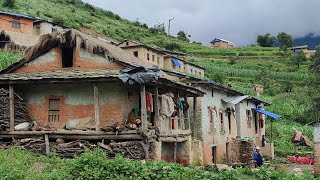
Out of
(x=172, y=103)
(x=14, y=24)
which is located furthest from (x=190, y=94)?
(x=14, y=24)

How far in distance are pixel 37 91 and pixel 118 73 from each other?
4.41m

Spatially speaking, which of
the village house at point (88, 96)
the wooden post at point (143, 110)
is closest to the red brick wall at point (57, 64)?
the village house at point (88, 96)

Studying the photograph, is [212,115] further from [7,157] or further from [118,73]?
[7,157]

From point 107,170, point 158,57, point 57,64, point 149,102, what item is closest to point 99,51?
point 57,64

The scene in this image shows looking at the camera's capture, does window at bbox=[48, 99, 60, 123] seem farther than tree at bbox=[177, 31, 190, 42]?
No

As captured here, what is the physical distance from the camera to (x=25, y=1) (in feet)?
256

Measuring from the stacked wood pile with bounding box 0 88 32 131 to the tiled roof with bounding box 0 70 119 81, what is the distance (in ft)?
2.55

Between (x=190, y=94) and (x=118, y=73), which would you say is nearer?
(x=118, y=73)

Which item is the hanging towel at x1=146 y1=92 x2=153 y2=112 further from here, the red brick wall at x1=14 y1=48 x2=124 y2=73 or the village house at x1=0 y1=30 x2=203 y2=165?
the red brick wall at x1=14 y1=48 x2=124 y2=73

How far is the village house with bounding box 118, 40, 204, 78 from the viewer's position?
49344 mm

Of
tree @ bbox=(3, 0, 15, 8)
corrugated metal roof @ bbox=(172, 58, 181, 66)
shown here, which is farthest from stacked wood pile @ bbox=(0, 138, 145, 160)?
tree @ bbox=(3, 0, 15, 8)

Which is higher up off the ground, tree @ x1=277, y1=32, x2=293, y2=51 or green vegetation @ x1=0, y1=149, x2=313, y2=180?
tree @ x1=277, y1=32, x2=293, y2=51

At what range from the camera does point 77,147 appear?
18.7 m

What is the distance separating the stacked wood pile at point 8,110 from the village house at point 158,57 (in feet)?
94.1
